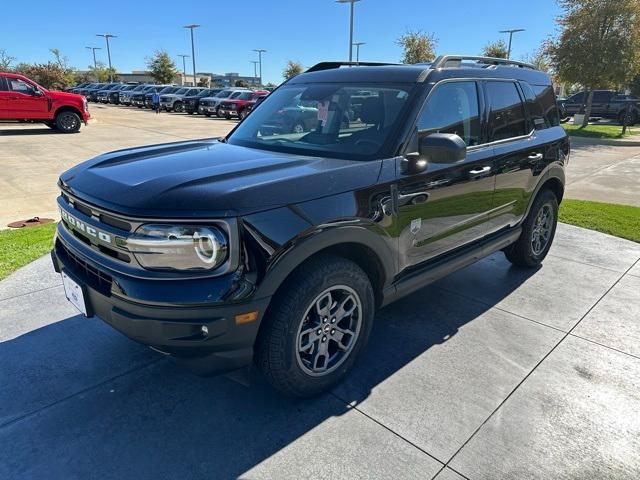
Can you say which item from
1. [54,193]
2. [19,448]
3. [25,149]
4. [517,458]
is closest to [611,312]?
A: [517,458]

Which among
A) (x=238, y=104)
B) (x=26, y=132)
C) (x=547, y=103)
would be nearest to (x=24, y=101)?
(x=26, y=132)

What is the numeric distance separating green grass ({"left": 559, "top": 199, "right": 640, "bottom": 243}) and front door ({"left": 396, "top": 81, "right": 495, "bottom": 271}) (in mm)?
3451

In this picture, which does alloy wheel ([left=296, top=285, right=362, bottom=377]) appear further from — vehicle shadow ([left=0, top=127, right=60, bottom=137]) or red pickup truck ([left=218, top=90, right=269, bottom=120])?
red pickup truck ([left=218, top=90, right=269, bottom=120])

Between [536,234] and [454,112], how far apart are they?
81.7 inches

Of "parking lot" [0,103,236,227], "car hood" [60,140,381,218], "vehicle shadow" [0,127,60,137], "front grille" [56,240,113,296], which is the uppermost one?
"car hood" [60,140,381,218]

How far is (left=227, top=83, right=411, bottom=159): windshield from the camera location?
2988mm

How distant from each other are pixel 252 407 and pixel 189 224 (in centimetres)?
118

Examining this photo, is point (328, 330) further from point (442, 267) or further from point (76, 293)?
point (76, 293)

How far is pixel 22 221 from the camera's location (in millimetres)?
6266

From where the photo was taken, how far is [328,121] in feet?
10.8

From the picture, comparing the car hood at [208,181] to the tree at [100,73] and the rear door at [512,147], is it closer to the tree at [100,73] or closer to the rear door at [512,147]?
the rear door at [512,147]

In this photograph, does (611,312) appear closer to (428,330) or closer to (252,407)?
(428,330)

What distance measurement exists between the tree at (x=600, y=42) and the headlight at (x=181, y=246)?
2101cm

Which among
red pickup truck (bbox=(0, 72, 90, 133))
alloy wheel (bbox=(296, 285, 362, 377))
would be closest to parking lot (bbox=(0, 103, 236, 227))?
red pickup truck (bbox=(0, 72, 90, 133))
